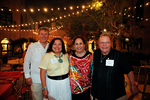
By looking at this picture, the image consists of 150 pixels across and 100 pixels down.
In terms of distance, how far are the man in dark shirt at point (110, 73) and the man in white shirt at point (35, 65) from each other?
3.77 feet

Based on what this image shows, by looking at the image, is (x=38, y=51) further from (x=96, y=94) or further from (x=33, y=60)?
(x=96, y=94)

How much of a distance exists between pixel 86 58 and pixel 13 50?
12913 mm

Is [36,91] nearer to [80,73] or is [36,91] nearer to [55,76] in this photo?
[55,76]

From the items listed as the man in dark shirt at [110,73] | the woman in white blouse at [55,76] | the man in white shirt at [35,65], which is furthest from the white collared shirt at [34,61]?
the man in dark shirt at [110,73]

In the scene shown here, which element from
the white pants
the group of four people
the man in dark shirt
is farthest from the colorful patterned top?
the white pants

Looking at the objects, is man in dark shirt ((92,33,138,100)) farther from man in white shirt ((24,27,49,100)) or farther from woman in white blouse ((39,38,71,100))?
man in white shirt ((24,27,49,100))

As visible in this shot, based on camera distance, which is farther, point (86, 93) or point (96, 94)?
point (86, 93)

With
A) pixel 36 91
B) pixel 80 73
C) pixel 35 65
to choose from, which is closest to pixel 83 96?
pixel 80 73

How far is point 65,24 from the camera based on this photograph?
11945 millimetres

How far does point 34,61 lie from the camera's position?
2.04 meters

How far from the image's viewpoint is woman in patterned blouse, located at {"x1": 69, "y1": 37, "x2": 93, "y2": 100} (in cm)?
182

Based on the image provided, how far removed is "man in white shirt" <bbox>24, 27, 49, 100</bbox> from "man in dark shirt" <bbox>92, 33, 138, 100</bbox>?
3.77ft

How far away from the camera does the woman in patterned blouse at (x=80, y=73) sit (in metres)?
1.82

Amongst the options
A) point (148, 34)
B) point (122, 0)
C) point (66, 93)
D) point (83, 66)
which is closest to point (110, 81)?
point (83, 66)
